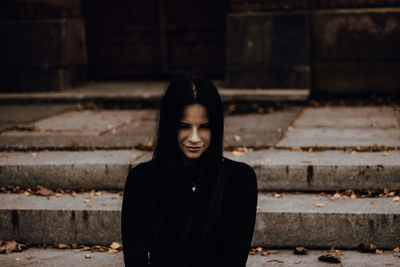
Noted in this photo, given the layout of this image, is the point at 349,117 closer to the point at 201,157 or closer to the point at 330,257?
the point at 330,257

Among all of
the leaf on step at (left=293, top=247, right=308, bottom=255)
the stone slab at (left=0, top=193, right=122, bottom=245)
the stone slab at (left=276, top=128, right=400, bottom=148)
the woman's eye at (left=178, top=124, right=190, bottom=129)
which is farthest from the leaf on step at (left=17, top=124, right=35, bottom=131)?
the woman's eye at (left=178, top=124, right=190, bottom=129)

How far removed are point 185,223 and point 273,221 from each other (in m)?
1.41

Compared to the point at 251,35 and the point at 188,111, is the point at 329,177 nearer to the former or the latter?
the point at 188,111

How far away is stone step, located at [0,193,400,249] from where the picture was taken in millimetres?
3318

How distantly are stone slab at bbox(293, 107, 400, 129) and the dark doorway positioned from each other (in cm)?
230

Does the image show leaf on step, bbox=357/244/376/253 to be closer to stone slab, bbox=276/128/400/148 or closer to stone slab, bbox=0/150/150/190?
stone slab, bbox=276/128/400/148

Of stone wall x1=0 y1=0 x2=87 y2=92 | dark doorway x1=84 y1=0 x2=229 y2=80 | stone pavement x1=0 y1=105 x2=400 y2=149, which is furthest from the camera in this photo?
dark doorway x1=84 y1=0 x2=229 y2=80

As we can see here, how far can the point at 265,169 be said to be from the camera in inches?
148

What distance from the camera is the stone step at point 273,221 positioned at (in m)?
3.32

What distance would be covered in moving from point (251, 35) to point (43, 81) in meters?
2.93

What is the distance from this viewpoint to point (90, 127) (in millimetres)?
5484

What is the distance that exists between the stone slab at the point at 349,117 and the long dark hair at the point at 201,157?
3.41 metres

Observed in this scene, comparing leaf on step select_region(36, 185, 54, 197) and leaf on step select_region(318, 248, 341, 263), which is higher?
leaf on step select_region(36, 185, 54, 197)

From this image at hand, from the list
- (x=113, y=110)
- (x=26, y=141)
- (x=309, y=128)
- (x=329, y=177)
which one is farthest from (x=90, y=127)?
(x=329, y=177)
